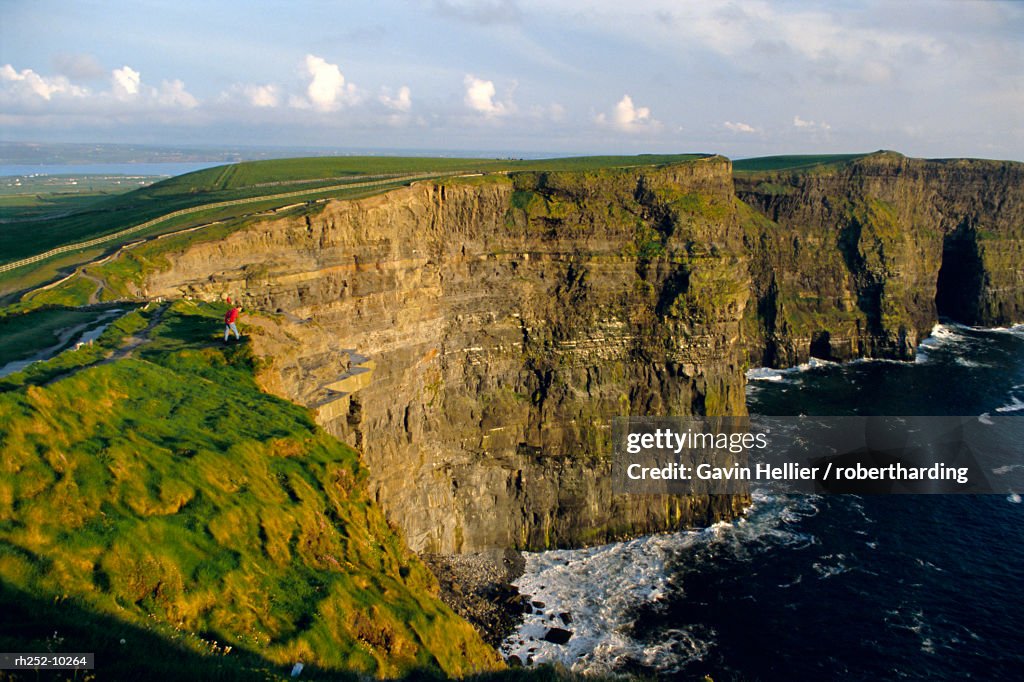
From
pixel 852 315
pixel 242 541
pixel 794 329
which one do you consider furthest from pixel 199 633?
pixel 852 315

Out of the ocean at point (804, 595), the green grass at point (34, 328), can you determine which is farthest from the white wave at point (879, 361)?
the green grass at point (34, 328)

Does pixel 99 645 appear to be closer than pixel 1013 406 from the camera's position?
Yes

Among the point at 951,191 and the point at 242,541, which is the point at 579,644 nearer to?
the point at 242,541

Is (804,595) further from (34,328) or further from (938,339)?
(938,339)

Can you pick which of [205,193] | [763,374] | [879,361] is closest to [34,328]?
[205,193]

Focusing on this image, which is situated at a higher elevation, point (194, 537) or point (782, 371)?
point (194, 537)

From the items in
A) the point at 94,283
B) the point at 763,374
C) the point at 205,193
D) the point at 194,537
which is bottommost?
the point at 763,374
